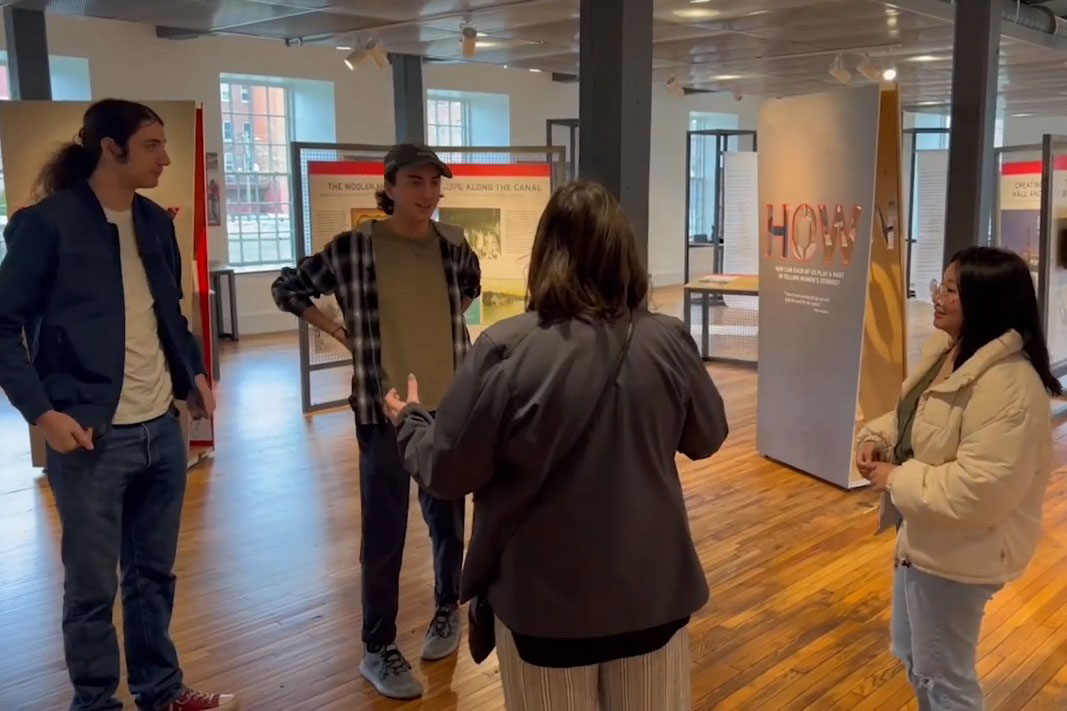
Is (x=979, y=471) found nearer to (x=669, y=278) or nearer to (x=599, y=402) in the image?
(x=599, y=402)

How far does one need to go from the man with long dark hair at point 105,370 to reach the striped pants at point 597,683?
3.95 feet

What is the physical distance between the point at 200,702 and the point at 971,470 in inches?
80.6

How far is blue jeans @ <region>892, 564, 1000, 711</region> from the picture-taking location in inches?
79.8

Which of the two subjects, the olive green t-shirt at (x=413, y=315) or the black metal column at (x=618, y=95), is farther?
the black metal column at (x=618, y=95)

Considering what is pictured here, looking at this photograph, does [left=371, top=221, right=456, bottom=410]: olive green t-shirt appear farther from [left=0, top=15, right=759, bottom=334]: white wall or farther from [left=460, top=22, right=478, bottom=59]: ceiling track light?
[left=0, top=15, right=759, bottom=334]: white wall

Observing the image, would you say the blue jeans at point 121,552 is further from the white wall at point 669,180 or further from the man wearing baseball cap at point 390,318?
the white wall at point 669,180

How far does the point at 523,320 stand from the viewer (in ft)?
4.91

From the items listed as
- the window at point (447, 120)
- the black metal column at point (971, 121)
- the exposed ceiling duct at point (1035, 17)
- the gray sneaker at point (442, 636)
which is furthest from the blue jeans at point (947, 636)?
the window at point (447, 120)

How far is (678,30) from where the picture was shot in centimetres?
730

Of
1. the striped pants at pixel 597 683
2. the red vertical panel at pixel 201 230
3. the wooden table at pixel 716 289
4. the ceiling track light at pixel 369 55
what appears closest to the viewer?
the striped pants at pixel 597 683

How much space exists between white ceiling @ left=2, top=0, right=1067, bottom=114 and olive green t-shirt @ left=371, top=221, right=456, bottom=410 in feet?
13.1

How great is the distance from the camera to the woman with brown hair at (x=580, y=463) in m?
1.46

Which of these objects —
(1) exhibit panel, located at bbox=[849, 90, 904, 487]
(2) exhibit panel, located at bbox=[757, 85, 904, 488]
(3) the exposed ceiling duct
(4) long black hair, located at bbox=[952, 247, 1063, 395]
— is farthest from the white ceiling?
(4) long black hair, located at bbox=[952, 247, 1063, 395]

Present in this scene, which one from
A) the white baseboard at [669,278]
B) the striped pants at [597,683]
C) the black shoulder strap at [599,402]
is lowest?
the white baseboard at [669,278]
